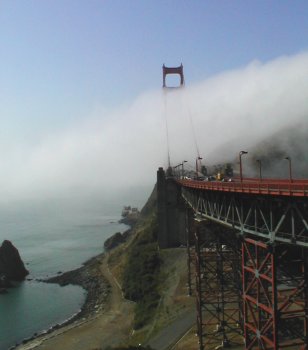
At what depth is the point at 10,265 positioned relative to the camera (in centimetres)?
9731

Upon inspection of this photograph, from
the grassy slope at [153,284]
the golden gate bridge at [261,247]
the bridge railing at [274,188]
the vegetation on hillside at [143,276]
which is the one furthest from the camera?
the vegetation on hillside at [143,276]

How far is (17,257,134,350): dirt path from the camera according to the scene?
50.5 meters

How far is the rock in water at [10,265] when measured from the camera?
9494cm

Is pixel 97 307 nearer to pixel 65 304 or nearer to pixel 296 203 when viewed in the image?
pixel 65 304

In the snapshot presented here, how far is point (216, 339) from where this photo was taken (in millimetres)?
33625

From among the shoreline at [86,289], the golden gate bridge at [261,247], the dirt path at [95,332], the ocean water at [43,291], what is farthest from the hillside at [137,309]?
the golden gate bridge at [261,247]

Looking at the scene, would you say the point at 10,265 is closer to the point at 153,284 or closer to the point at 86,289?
the point at 86,289

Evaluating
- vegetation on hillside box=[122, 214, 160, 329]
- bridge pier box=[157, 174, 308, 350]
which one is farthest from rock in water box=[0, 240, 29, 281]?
bridge pier box=[157, 174, 308, 350]

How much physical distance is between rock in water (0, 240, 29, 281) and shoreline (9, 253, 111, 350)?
7.05 metres

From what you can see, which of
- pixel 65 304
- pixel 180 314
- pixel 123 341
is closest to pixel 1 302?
pixel 65 304

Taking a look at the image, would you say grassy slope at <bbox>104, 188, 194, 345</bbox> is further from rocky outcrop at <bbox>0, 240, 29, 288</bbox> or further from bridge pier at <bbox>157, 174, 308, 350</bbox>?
rocky outcrop at <bbox>0, 240, 29, 288</bbox>

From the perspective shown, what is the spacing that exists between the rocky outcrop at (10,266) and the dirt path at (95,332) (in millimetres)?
38444

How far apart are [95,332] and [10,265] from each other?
4986 cm

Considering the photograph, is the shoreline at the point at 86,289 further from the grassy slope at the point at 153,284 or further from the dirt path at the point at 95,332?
the grassy slope at the point at 153,284
